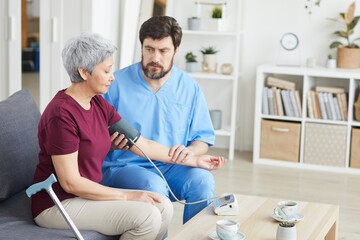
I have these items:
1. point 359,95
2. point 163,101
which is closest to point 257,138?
point 359,95

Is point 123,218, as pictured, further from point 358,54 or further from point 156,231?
point 358,54

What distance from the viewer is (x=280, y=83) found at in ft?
15.1

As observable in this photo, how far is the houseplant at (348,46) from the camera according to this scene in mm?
4531

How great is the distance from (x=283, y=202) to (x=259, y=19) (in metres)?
2.80

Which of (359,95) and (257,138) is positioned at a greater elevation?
(359,95)

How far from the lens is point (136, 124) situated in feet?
8.93

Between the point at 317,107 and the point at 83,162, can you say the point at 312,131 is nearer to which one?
the point at 317,107

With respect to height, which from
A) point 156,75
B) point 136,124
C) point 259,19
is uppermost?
point 259,19

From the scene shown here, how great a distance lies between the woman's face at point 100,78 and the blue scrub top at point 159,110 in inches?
20.2

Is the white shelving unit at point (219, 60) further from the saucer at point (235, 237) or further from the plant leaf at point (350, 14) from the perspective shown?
the saucer at point (235, 237)

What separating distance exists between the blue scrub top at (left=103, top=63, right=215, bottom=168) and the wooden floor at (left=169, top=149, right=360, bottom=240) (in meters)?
0.73

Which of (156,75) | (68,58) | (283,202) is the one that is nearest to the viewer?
(68,58)

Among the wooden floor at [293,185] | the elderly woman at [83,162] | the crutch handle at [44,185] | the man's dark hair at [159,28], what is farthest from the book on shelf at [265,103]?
the crutch handle at [44,185]

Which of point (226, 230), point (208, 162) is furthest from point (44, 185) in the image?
point (208, 162)
